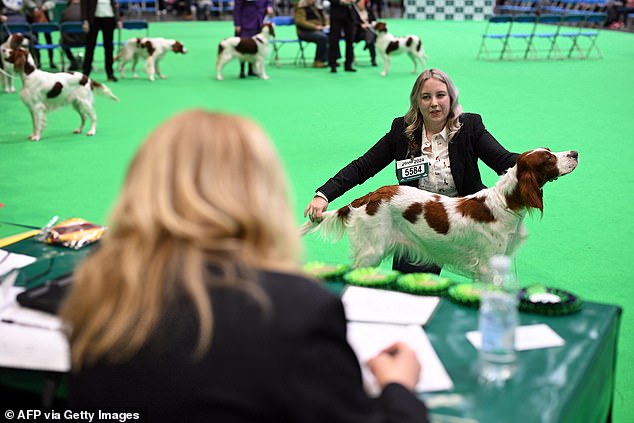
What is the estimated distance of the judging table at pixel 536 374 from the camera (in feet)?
6.02

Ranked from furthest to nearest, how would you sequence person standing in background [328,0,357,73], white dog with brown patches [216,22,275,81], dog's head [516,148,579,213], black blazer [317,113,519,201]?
person standing in background [328,0,357,73]
white dog with brown patches [216,22,275,81]
black blazer [317,113,519,201]
dog's head [516,148,579,213]

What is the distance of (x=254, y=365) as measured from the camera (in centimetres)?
132

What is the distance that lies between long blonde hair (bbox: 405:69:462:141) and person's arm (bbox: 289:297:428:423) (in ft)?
8.21

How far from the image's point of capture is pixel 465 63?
47.3 feet

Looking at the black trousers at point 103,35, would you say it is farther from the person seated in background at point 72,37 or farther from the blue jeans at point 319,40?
the blue jeans at point 319,40

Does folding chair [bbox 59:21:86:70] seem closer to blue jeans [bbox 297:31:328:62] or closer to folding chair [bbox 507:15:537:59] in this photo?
blue jeans [bbox 297:31:328:62]

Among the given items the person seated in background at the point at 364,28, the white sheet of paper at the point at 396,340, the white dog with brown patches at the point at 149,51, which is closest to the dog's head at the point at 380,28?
the person seated in background at the point at 364,28

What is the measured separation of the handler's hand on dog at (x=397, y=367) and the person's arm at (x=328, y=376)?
0.26 meters

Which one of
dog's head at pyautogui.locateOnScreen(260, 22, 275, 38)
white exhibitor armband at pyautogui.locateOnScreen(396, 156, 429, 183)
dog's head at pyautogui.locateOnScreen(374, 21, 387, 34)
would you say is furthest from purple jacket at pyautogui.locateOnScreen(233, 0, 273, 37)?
white exhibitor armband at pyautogui.locateOnScreen(396, 156, 429, 183)

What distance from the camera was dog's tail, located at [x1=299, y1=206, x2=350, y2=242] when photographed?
12.1 feet

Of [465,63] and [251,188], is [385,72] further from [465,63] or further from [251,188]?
[251,188]

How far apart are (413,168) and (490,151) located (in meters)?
0.37

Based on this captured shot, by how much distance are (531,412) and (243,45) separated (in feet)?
37.5

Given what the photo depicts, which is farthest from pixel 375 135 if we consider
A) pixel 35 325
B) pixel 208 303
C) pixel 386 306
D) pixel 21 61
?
pixel 208 303
